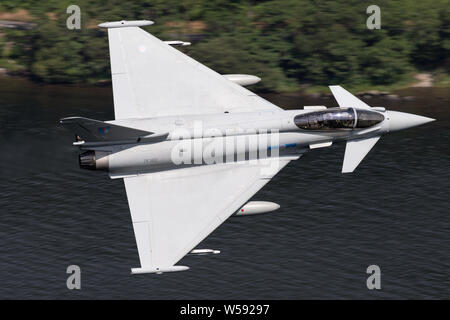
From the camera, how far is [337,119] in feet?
160

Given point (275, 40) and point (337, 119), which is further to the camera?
point (275, 40)

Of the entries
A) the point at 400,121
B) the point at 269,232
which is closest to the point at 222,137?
the point at 400,121

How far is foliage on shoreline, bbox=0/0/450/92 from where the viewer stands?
9700 cm

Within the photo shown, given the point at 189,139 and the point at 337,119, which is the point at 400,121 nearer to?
the point at 337,119

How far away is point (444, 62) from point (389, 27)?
8.33m

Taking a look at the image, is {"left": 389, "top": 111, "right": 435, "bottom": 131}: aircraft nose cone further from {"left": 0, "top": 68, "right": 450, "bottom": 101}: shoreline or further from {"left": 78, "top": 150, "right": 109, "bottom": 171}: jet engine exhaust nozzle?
{"left": 0, "top": 68, "right": 450, "bottom": 101}: shoreline

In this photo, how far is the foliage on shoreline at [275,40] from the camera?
3819 inches

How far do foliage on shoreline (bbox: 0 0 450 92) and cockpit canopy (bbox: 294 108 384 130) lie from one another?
46886 millimetres

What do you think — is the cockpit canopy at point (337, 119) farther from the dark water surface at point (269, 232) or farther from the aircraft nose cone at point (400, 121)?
the dark water surface at point (269, 232)

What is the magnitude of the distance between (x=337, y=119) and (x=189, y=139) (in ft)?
30.0

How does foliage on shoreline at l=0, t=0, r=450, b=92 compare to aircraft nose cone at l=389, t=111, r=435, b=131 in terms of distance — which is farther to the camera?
foliage on shoreline at l=0, t=0, r=450, b=92

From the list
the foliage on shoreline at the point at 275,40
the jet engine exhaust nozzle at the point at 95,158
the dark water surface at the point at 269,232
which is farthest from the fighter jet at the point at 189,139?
the foliage on shoreline at the point at 275,40

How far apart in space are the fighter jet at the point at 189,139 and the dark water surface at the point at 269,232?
38.7ft

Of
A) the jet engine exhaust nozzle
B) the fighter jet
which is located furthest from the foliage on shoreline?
the jet engine exhaust nozzle
